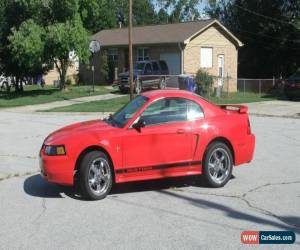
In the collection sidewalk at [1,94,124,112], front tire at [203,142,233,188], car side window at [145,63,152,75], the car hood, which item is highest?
car side window at [145,63,152,75]

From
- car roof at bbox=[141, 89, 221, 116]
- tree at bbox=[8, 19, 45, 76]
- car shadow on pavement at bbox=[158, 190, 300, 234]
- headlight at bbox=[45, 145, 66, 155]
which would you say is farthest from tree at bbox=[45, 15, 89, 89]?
car shadow on pavement at bbox=[158, 190, 300, 234]

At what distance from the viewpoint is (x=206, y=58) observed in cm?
3962

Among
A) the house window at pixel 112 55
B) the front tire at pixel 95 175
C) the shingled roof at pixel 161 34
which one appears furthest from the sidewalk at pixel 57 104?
the front tire at pixel 95 175

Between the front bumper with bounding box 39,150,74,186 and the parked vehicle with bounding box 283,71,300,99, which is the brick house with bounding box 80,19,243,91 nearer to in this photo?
the parked vehicle with bounding box 283,71,300,99

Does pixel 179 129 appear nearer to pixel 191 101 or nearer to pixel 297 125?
pixel 191 101

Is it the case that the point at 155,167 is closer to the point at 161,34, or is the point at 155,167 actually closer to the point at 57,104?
the point at 57,104

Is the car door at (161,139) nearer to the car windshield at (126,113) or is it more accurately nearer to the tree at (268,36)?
the car windshield at (126,113)

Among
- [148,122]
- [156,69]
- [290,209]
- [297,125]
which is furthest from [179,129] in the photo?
[156,69]

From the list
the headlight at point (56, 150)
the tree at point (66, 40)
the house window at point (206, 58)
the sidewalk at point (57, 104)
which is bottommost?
the sidewalk at point (57, 104)

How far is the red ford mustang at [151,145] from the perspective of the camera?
812cm

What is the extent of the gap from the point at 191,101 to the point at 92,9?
2856cm

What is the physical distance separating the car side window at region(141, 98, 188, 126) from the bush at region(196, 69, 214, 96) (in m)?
22.2

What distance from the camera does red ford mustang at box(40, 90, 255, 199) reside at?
8125 millimetres

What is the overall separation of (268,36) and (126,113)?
43.4 m
